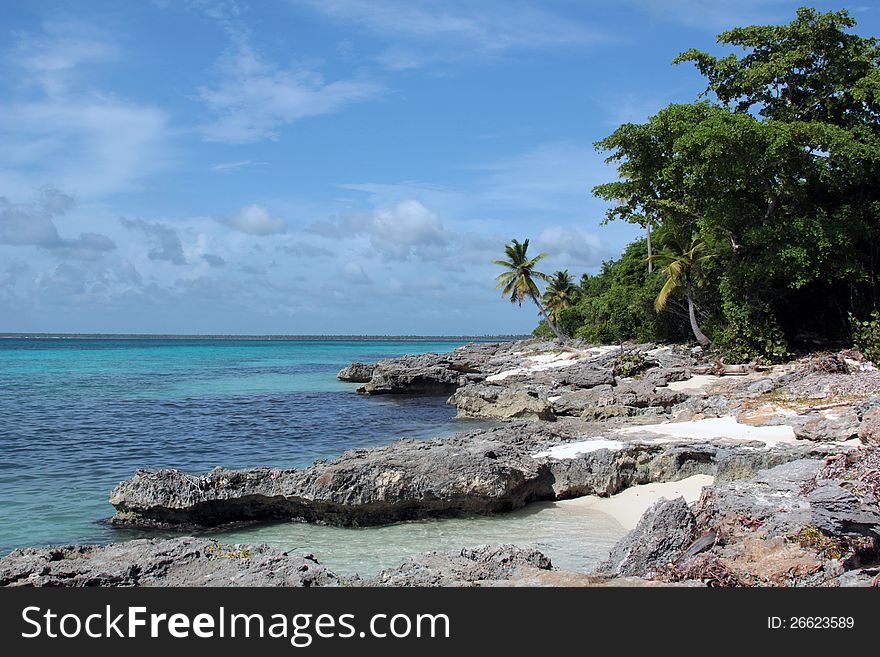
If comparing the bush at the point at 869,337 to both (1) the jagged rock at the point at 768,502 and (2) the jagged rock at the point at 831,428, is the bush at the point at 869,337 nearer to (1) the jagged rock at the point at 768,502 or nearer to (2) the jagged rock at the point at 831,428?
(2) the jagged rock at the point at 831,428

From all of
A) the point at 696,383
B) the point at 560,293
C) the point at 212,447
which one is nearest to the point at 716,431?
the point at 696,383

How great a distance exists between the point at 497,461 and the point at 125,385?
3341cm

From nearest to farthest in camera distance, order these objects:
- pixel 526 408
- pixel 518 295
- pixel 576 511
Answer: pixel 576 511 → pixel 526 408 → pixel 518 295

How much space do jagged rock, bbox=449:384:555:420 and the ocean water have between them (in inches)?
31.7

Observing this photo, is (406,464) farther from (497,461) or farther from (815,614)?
(815,614)

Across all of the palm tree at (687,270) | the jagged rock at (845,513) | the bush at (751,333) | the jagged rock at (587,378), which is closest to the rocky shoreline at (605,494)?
the jagged rock at (845,513)

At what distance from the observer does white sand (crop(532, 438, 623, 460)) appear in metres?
10.8

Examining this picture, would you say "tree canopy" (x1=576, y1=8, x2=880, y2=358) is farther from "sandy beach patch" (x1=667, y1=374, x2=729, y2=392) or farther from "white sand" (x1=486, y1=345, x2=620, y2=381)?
"white sand" (x1=486, y1=345, x2=620, y2=381)

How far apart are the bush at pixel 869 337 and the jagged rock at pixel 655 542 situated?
1631 centimetres

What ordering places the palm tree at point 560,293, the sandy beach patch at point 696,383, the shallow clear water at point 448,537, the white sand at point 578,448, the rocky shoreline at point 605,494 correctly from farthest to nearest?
the palm tree at point 560,293, the sandy beach patch at point 696,383, the white sand at point 578,448, the shallow clear water at point 448,537, the rocky shoreline at point 605,494

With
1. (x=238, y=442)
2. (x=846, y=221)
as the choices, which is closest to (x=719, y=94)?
(x=846, y=221)

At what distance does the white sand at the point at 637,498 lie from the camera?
9266 millimetres

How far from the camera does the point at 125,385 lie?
3747 centimetres

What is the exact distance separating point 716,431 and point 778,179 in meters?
14.5
